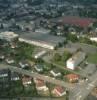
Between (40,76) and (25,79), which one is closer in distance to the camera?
(25,79)

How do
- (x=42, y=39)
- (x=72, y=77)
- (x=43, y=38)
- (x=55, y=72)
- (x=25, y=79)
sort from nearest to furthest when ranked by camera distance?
1. (x=25, y=79)
2. (x=72, y=77)
3. (x=55, y=72)
4. (x=42, y=39)
5. (x=43, y=38)

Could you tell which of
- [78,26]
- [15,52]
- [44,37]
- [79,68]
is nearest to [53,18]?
[78,26]

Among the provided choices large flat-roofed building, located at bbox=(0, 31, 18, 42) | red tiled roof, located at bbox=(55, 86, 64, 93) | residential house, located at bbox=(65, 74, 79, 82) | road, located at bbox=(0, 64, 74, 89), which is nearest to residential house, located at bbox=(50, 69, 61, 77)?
road, located at bbox=(0, 64, 74, 89)

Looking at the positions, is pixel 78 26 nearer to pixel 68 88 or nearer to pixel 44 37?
pixel 44 37

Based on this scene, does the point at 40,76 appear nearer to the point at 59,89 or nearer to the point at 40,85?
the point at 40,85

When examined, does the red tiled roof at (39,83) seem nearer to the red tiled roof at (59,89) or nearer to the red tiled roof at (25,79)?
the red tiled roof at (25,79)

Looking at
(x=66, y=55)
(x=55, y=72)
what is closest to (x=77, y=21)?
(x=66, y=55)

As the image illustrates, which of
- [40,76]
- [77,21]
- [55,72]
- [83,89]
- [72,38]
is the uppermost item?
[83,89]
